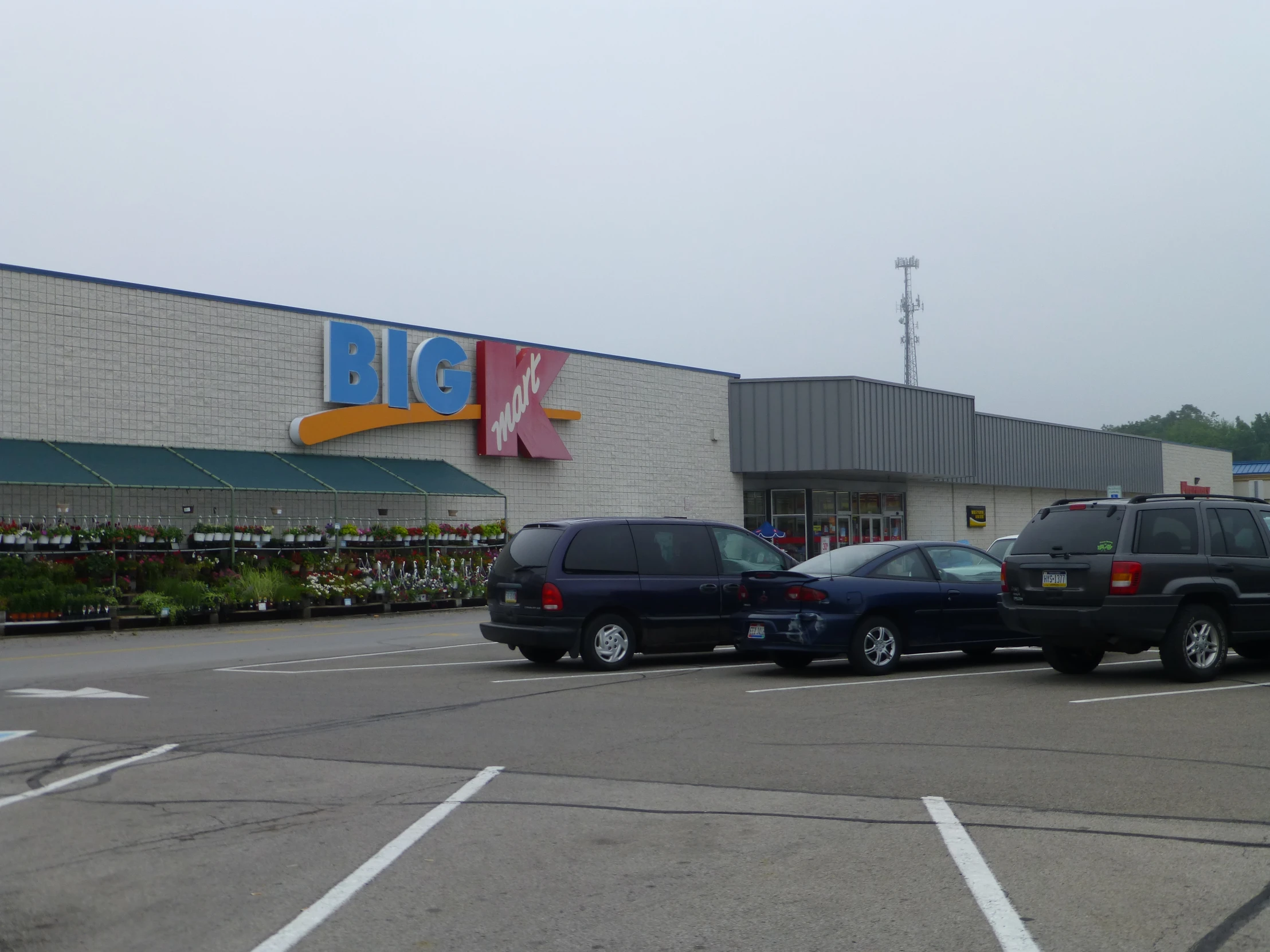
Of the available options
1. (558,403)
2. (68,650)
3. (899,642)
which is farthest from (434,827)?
(558,403)

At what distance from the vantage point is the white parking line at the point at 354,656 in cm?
1636

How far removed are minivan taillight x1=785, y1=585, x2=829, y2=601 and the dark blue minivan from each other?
62.3 inches

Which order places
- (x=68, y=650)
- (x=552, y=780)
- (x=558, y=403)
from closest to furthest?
(x=552, y=780) < (x=68, y=650) < (x=558, y=403)

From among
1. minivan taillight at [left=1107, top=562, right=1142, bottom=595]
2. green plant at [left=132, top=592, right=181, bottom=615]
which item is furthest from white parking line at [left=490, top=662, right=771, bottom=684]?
green plant at [left=132, top=592, right=181, bottom=615]

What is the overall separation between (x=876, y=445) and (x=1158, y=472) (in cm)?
2609

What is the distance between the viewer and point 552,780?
8.31 m

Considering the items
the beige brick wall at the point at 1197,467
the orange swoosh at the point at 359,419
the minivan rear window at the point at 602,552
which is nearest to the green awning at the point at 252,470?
the orange swoosh at the point at 359,419

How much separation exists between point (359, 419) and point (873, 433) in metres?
16.9

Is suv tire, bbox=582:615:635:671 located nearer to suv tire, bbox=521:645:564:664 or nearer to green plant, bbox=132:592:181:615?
suv tire, bbox=521:645:564:664

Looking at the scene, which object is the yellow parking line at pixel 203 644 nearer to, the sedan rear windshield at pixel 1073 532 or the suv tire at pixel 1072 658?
the suv tire at pixel 1072 658

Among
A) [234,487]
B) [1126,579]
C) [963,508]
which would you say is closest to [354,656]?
[234,487]

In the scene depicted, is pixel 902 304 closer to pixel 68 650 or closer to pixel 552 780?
pixel 68 650

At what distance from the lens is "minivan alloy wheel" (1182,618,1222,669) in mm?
12656

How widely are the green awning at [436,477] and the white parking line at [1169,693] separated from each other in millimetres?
19793
